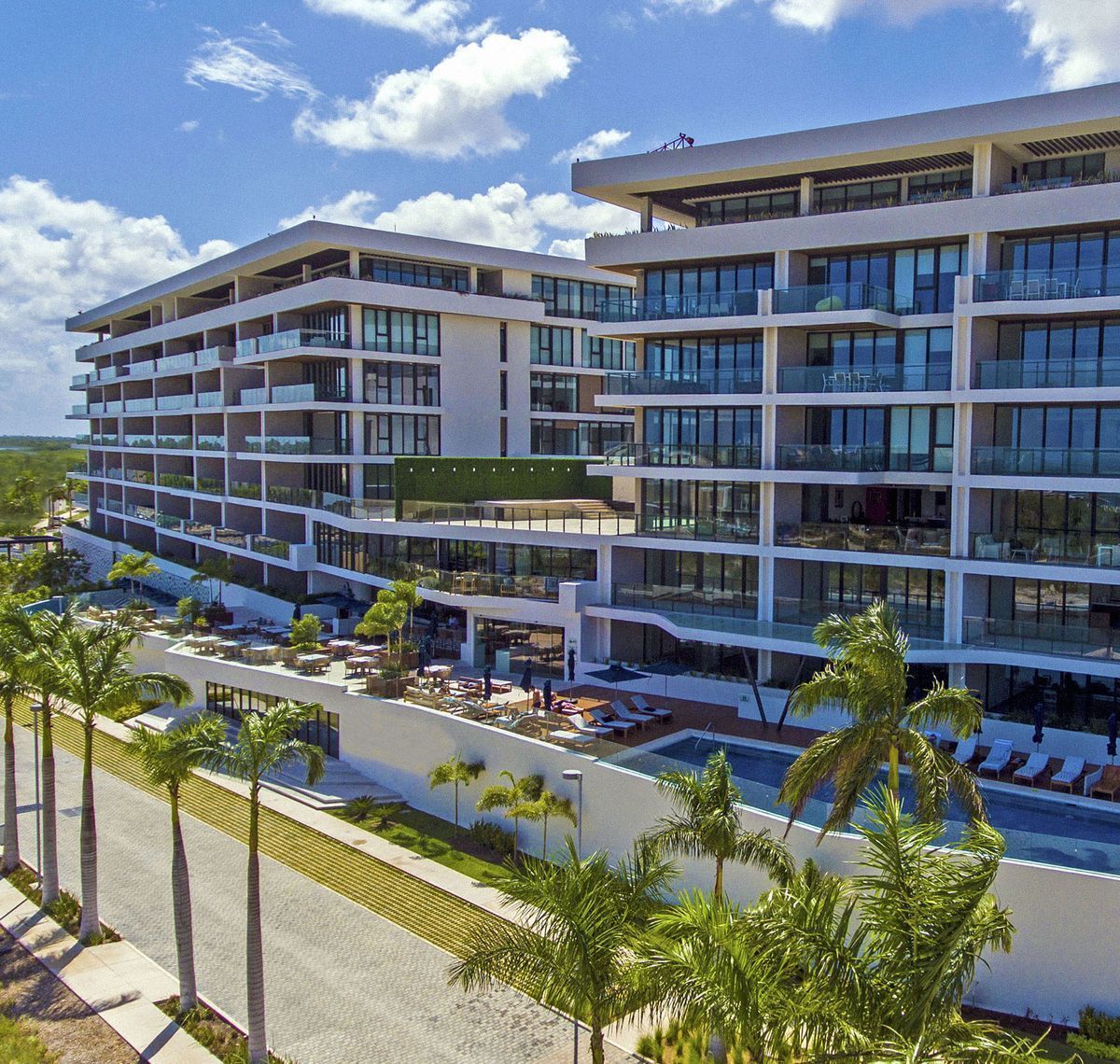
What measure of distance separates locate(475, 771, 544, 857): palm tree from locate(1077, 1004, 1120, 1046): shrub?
13.0 meters

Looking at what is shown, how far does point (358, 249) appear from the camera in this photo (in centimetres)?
4938

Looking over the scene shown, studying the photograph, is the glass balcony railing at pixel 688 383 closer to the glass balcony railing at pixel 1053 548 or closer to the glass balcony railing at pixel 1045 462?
the glass balcony railing at pixel 1045 462

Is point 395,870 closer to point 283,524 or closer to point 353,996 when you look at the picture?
point 353,996

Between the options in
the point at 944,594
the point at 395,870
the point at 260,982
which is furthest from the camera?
the point at 944,594

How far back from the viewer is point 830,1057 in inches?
432

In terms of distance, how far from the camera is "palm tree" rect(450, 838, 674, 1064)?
1415 centimetres

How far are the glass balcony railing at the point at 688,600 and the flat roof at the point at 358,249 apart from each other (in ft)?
55.5

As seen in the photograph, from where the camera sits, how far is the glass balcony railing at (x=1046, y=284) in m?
28.2

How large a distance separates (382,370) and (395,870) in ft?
95.0

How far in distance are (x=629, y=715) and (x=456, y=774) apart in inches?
207

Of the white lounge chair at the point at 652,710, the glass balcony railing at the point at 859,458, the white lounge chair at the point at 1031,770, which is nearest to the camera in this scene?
the white lounge chair at the point at 1031,770

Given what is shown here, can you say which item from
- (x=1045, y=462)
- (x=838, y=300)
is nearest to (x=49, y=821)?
(x=838, y=300)

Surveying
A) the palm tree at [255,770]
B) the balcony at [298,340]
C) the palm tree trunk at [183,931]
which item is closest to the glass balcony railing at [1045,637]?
the palm tree at [255,770]

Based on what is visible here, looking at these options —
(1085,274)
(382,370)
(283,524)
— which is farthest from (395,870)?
(283,524)
